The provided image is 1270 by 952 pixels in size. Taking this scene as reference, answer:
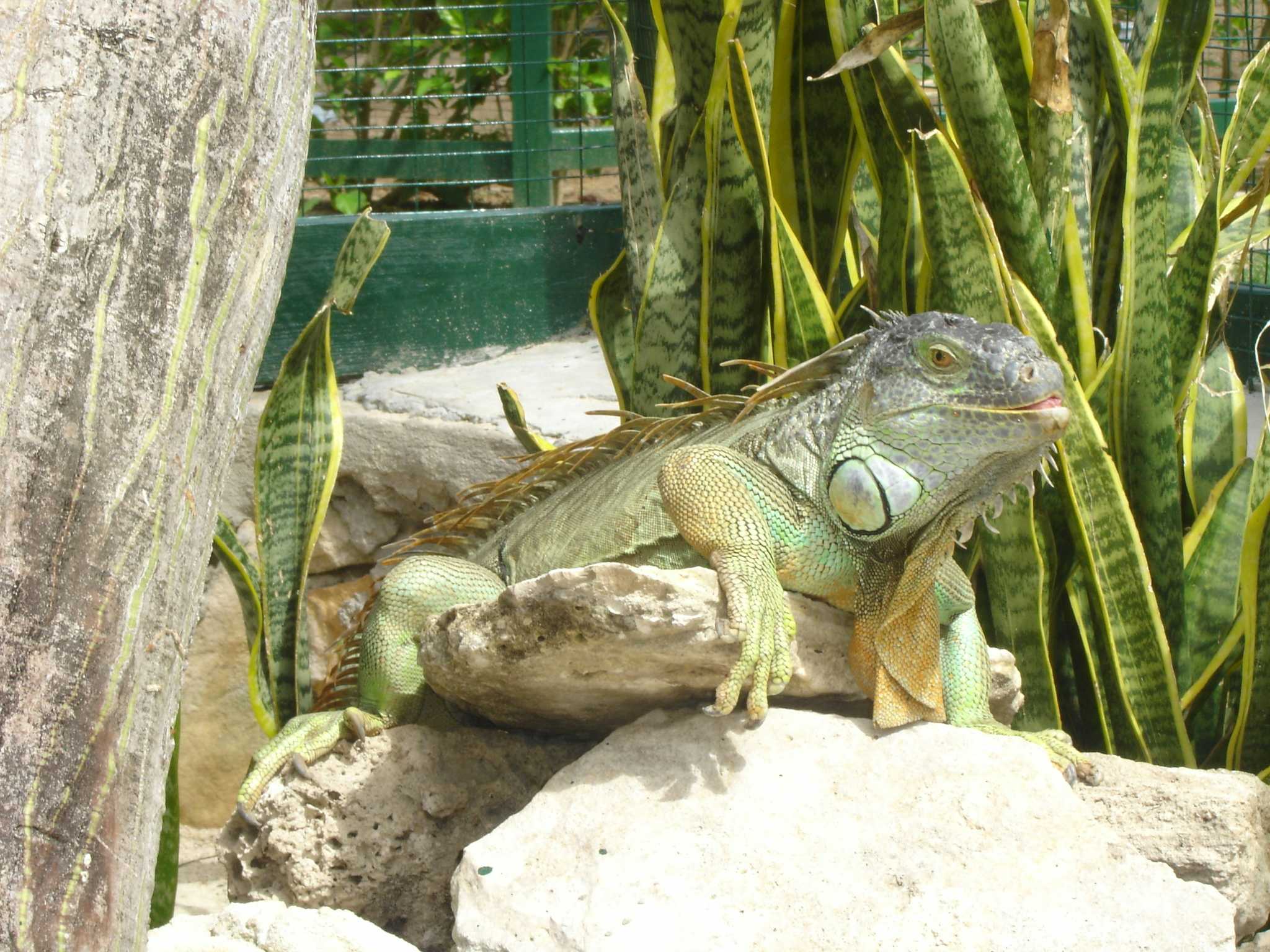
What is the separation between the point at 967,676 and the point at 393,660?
120cm

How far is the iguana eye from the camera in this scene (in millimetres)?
2295

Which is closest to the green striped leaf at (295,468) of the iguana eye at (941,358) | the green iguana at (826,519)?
the green iguana at (826,519)

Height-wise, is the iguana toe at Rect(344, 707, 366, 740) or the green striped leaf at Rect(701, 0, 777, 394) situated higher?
the green striped leaf at Rect(701, 0, 777, 394)

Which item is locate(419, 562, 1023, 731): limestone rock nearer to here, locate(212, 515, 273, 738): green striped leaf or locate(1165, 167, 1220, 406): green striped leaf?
locate(212, 515, 273, 738): green striped leaf

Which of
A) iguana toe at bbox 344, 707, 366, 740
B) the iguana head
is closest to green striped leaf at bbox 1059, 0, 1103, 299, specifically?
the iguana head

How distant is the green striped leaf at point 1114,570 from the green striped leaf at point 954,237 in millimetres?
84

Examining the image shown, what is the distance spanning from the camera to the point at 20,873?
5.19 ft

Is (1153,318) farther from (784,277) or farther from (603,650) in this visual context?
(603,650)

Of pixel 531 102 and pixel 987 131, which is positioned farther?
pixel 531 102

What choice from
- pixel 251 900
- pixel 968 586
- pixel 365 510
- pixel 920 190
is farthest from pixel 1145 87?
pixel 365 510

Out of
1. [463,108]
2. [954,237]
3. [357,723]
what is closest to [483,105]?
[463,108]

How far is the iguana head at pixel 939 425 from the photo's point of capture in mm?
2234

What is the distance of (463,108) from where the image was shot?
6.65m

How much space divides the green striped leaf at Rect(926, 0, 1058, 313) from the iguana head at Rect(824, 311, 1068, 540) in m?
0.66
